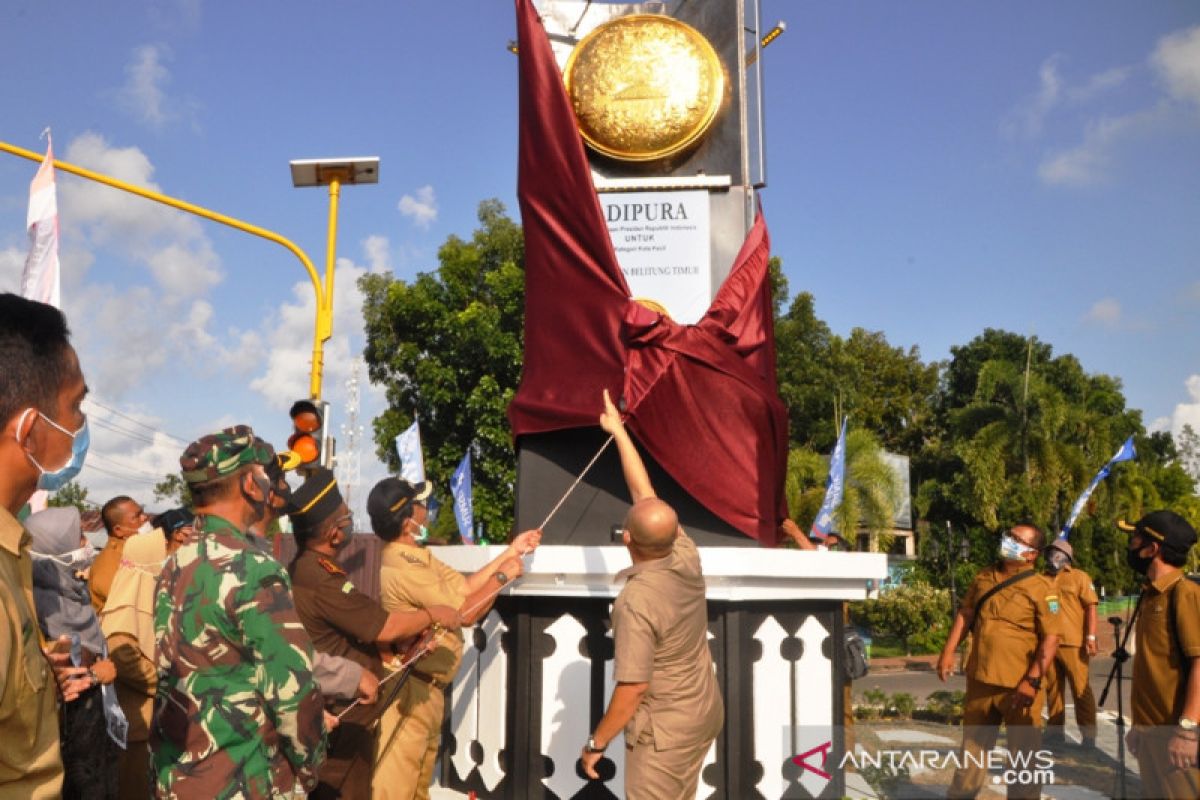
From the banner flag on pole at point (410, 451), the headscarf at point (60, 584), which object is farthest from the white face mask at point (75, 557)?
the banner flag on pole at point (410, 451)

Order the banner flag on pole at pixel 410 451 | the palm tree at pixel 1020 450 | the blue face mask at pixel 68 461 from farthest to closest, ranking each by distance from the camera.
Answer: the palm tree at pixel 1020 450, the banner flag on pole at pixel 410 451, the blue face mask at pixel 68 461

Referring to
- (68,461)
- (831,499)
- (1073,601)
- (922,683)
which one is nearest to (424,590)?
(68,461)

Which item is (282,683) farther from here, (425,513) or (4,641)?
(425,513)

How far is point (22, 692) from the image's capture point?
2.13 meters

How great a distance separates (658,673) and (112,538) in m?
Result: 3.92

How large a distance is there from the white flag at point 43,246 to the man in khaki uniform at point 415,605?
3.40 m

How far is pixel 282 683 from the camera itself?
2.89m

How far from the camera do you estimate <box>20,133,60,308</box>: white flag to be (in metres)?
6.53

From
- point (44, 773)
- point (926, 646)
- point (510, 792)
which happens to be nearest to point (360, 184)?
point (510, 792)

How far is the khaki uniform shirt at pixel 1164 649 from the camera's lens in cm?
421

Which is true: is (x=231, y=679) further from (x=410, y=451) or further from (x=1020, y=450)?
(x=1020, y=450)

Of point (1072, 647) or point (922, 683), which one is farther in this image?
point (922, 683)

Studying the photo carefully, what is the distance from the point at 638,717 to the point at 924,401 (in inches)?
1421

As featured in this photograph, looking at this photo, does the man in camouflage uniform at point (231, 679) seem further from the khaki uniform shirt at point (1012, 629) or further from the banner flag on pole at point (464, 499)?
the banner flag on pole at point (464, 499)
